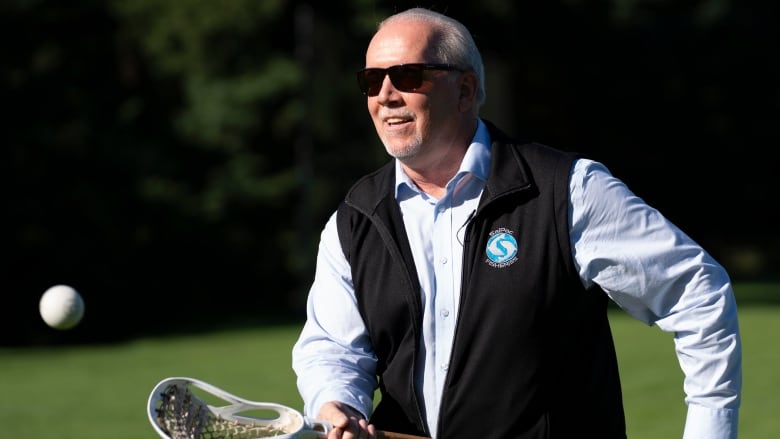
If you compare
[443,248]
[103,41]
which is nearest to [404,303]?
[443,248]

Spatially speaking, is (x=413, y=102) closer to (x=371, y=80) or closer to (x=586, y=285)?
(x=371, y=80)

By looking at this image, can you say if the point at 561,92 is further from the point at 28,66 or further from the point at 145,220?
the point at 28,66

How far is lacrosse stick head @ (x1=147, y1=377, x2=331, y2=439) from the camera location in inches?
170

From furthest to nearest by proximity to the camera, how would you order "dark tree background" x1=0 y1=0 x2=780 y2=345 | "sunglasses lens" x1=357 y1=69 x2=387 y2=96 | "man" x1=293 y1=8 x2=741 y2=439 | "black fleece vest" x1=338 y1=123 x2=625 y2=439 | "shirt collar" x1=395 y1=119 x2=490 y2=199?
"dark tree background" x1=0 y1=0 x2=780 y2=345
"sunglasses lens" x1=357 y1=69 x2=387 y2=96
"shirt collar" x1=395 y1=119 x2=490 y2=199
"black fleece vest" x1=338 y1=123 x2=625 y2=439
"man" x1=293 y1=8 x2=741 y2=439

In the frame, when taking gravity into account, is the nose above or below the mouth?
above

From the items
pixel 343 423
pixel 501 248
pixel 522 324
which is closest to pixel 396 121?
pixel 501 248

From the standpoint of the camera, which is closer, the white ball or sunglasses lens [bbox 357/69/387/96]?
sunglasses lens [bbox 357/69/387/96]

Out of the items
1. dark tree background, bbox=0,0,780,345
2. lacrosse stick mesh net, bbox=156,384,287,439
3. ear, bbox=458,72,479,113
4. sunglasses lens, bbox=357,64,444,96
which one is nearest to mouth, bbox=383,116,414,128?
sunglasses lens, bbox=357,64,444,96

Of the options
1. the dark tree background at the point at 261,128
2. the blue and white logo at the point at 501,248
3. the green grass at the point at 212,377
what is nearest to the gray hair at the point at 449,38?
the blue and white logo at the point at 501,248

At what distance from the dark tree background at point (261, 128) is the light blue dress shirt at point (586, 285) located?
16.1m

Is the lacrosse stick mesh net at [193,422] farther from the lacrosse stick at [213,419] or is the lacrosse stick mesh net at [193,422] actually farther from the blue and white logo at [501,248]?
the blue and white logo at [501,248]

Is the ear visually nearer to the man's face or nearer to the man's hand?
the man's face

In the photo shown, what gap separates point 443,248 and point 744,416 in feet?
30.3

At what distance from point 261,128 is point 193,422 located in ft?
111
